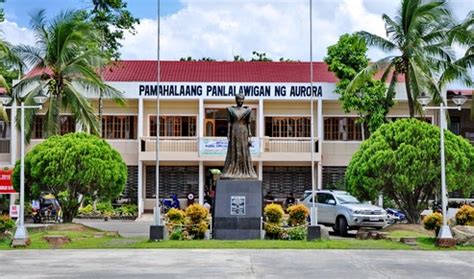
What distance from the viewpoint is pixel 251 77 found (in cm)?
3619

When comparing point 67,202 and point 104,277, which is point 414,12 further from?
point 104,277

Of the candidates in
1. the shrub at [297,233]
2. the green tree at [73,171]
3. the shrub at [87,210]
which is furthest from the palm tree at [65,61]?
the shrub at [297,233]

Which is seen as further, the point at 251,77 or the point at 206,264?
the point at 251,77

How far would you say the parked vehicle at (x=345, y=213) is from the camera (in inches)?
878

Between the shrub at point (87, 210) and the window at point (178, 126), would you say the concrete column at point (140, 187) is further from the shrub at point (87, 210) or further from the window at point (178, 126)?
the window at point (178, 126)

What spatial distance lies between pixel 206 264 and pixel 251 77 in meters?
23.7

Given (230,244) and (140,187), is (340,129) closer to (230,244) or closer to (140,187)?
(140,187)

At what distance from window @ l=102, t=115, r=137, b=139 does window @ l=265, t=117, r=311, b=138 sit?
7038 mm

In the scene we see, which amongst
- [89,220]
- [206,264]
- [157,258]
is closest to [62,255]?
[157,258]

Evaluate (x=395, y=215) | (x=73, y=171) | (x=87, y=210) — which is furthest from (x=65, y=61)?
(x=395, y=215)

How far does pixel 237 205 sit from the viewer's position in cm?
1844

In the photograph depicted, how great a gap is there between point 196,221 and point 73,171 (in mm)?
4656

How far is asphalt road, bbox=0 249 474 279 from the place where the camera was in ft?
38.8

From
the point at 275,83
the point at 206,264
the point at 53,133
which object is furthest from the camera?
the point at 275,83
